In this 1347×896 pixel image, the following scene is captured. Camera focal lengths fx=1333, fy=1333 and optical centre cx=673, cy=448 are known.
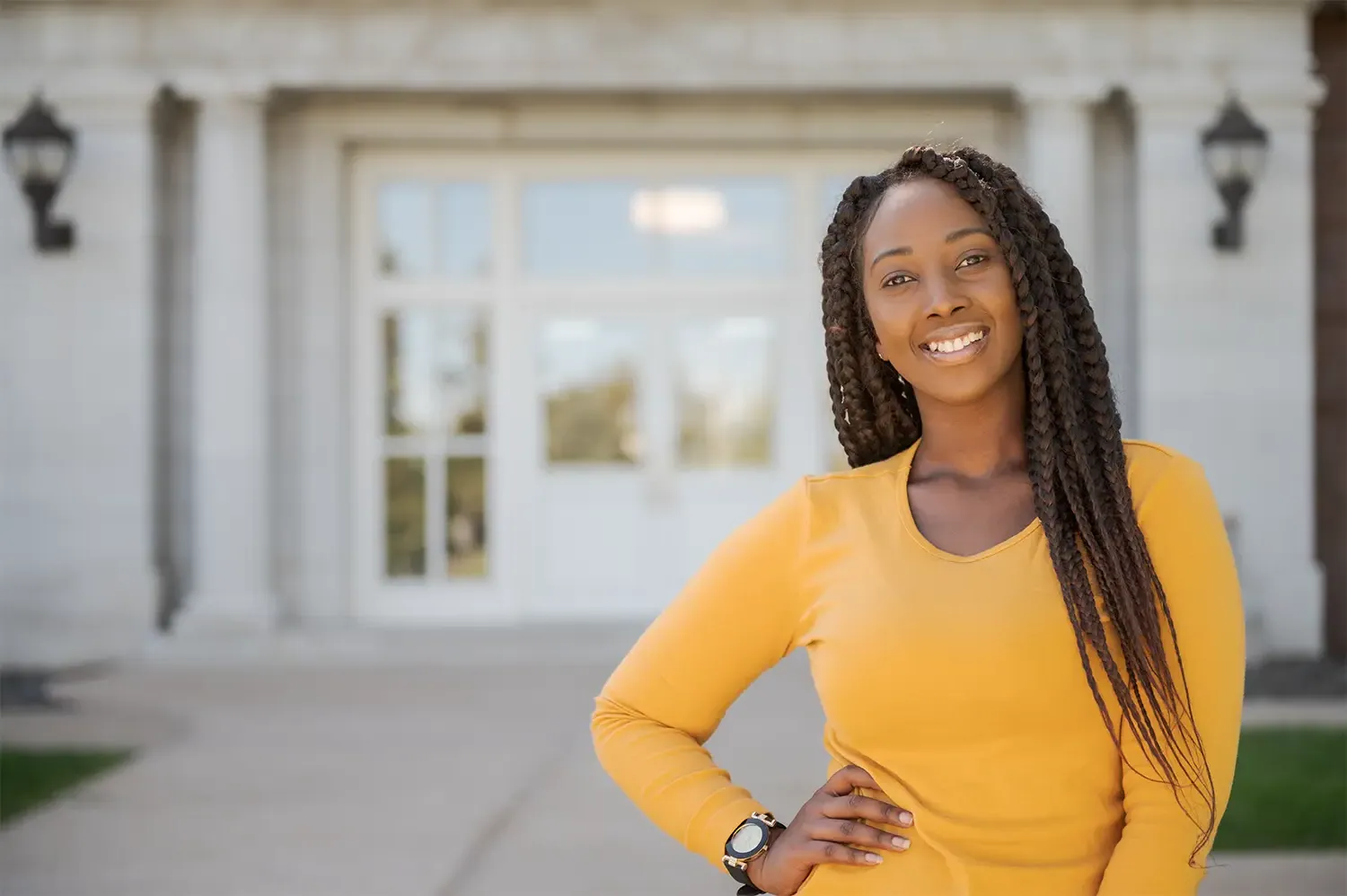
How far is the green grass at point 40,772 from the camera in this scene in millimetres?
5078

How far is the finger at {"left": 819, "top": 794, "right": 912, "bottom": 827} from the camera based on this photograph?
158cm

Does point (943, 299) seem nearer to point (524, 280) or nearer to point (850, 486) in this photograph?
point (850, 486)

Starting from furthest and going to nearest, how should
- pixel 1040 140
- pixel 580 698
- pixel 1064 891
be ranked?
pixel 1040 140
pixel 580 698
pixel 1064 891

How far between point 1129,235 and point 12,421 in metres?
Answer: 7.56

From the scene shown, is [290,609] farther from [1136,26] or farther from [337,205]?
[1136,26]

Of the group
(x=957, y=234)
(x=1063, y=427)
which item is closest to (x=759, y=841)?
(x=1063, y=427)

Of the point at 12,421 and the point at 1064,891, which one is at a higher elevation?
the point at 12,421

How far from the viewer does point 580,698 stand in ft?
23.5

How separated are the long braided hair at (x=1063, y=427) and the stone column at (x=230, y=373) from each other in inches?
292

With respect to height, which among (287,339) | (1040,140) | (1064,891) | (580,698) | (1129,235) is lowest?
(580,698)

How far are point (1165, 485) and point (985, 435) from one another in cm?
24

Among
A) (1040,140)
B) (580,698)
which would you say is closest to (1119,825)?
(580,698)

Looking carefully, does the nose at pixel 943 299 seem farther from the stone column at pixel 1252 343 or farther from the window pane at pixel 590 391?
the window pane at pixel 590 391

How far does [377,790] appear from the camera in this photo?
5.11m
